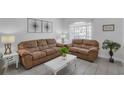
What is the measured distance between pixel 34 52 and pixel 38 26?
1551 mm

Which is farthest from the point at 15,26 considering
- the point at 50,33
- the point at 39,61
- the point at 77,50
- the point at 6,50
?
the point at 77,50

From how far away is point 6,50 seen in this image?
3.04m

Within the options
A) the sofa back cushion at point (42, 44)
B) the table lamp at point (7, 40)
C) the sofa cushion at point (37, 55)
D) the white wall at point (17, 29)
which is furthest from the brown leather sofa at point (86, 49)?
the table lamp at point (7, 40)

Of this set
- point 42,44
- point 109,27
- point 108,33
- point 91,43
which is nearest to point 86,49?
point 91,43

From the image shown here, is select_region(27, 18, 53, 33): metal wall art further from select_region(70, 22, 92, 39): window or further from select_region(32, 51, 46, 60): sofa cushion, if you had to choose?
select_region(70, 22, 92, 39): window

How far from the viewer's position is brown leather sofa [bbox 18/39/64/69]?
286 centimetres

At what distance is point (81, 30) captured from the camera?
5297mm

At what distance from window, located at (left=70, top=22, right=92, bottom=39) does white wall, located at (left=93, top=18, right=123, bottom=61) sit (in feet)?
1.70

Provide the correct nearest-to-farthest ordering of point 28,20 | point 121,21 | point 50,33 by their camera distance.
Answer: point 121,21
point 28,20
point 50,33

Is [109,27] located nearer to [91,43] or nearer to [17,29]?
[91,43]

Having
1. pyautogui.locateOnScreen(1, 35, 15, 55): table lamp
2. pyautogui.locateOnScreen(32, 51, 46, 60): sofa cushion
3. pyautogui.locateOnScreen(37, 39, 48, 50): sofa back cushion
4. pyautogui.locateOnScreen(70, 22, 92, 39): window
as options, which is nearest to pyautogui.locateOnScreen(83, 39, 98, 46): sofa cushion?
pyautogui.locateOnScreen(70, 22, 92, 39): window
